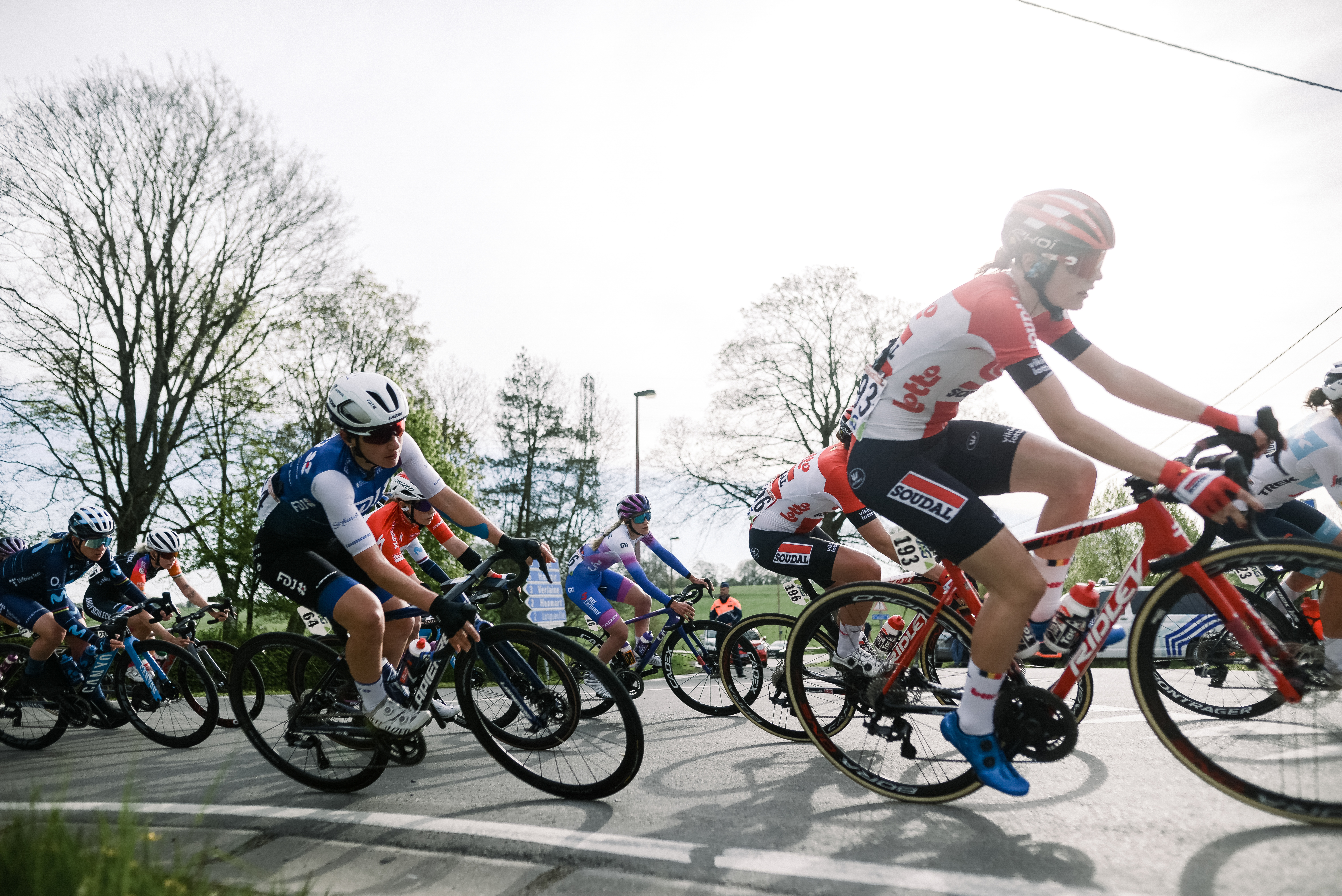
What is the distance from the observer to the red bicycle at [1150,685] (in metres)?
2.55

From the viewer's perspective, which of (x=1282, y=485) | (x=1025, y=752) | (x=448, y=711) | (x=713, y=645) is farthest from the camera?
(x=713, y=645)

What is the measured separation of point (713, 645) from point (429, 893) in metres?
4.45

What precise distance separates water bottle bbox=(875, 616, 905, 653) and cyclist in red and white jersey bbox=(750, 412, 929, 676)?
3.25 feet

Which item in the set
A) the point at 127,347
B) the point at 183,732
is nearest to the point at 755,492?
the point at 127,347

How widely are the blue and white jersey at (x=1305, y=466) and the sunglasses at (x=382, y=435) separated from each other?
484 cm

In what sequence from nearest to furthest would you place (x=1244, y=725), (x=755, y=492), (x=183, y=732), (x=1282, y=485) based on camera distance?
(x=1244, y=725) → (x=1282, y=485) → (x=183, y=732) → (x=755, y=492)

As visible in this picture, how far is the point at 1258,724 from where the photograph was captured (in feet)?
10.5

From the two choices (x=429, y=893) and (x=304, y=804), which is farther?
(x=304, y=804)

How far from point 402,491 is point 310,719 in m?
1.64

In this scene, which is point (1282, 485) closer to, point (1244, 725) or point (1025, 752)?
point (1244, 725)

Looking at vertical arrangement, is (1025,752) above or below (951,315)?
below

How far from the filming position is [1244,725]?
3.35 metres

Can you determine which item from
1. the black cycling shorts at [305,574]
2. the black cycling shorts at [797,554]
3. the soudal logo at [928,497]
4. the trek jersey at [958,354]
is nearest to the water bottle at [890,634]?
the soudal logo at [928,497]

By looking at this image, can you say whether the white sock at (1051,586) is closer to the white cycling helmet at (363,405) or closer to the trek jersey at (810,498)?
the trek jersey at (810,498)
